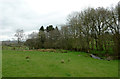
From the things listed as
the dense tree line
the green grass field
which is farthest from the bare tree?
the green grass field

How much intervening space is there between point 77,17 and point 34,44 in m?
19.1

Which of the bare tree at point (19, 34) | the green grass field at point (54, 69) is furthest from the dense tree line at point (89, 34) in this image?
the green grass field at point (54, 69)

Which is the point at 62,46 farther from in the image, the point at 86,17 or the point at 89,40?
the point at 86,17

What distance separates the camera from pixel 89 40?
21250 millimetres

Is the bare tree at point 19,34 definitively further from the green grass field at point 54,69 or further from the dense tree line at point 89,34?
the green grass field at point 54,69

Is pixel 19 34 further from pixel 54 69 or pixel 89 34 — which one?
pixel 54 69

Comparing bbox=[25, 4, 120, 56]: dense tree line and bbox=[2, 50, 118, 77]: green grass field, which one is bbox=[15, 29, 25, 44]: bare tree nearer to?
bbox=[25, 4, 120, 56]: dense tree line

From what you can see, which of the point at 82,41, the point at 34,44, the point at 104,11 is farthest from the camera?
the point at 34,44

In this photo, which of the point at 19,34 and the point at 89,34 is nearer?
the point at 89,34

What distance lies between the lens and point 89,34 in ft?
69.2

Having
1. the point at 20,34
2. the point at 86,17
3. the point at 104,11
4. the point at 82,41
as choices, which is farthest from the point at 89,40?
the point at 20,34

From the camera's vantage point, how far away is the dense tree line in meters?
14.6

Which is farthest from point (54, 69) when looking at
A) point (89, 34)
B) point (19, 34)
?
point (19, 34)

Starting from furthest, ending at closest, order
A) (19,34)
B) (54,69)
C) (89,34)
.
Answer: (19,34) → (89,34) → (54,69)
